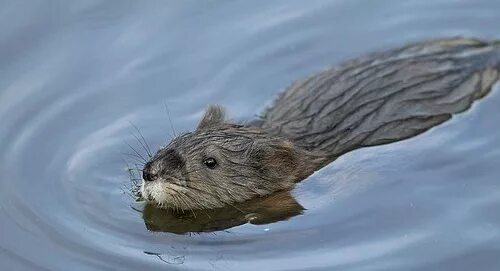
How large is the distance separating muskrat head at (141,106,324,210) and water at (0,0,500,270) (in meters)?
0.22

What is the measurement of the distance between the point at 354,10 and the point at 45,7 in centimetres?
290

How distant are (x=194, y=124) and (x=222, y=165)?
1.22m

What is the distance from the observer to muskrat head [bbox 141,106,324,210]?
363 inches

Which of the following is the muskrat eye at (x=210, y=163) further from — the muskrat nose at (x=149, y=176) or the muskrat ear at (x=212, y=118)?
the muskrat nose at (x=149, y=176)

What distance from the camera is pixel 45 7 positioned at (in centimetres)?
1192

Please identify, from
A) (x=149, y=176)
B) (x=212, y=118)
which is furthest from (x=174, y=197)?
(x=212, y=118)

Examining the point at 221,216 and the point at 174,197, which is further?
the point at 221,216

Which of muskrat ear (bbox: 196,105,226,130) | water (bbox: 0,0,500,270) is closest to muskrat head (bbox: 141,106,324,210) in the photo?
muskrat ear (bbox: 196,105,226,130)

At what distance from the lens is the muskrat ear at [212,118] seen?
9891 millimetres

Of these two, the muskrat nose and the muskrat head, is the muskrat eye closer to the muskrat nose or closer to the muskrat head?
the muskrat head

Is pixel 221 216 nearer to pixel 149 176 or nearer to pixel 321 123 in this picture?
pixel 149 176

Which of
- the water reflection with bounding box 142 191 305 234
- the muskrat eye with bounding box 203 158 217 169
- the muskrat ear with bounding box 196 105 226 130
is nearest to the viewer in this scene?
the water reflection with bounding box 142 191 305 234

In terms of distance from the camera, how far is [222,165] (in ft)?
31.2

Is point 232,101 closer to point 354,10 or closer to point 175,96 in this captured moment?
point 175,96
